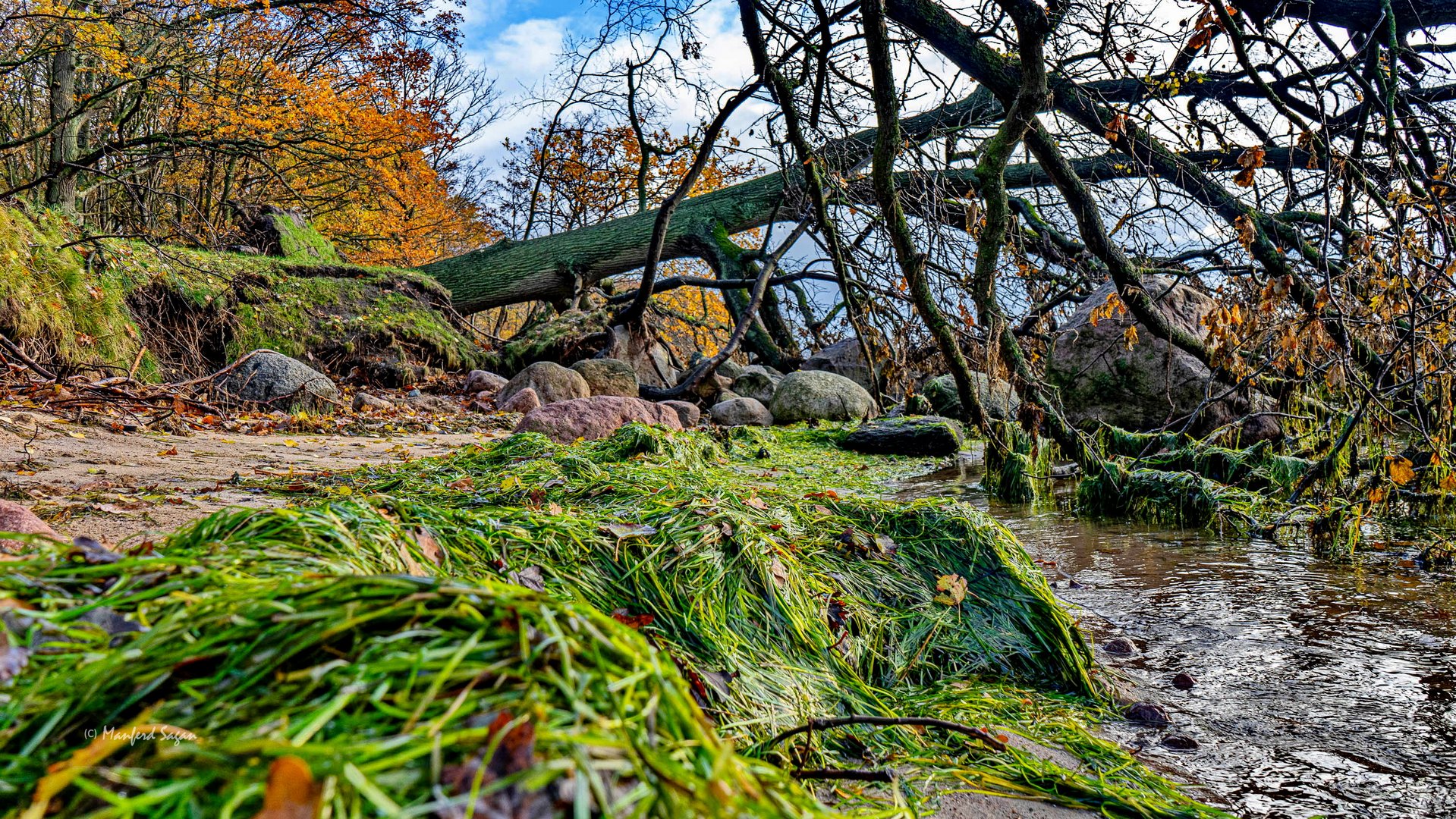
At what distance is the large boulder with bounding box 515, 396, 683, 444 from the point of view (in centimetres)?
782

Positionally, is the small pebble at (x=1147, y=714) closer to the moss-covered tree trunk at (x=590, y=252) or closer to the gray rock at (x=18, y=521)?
the gray rock at (x=18, y=521)

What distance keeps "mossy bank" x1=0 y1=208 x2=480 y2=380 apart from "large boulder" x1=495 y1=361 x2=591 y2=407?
1.77 metres

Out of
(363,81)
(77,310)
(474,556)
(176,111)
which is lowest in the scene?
(474,556)

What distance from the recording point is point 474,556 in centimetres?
188

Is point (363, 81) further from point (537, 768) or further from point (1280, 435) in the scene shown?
point (537, 768)

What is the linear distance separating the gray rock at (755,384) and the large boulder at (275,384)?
22.1 feet

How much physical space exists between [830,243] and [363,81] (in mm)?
15077

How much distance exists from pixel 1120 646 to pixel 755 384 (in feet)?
36.4

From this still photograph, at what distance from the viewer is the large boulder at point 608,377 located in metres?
11.8

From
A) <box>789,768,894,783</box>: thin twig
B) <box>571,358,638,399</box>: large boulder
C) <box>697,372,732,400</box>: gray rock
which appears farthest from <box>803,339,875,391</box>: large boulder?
<box>789,768,894,783</box>: thin twig

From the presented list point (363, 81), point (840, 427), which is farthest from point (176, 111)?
point (840, 427)

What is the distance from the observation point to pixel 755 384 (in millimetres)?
13781

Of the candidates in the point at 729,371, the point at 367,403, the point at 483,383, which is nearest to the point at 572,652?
the point at 367,403

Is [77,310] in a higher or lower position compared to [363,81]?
lower
